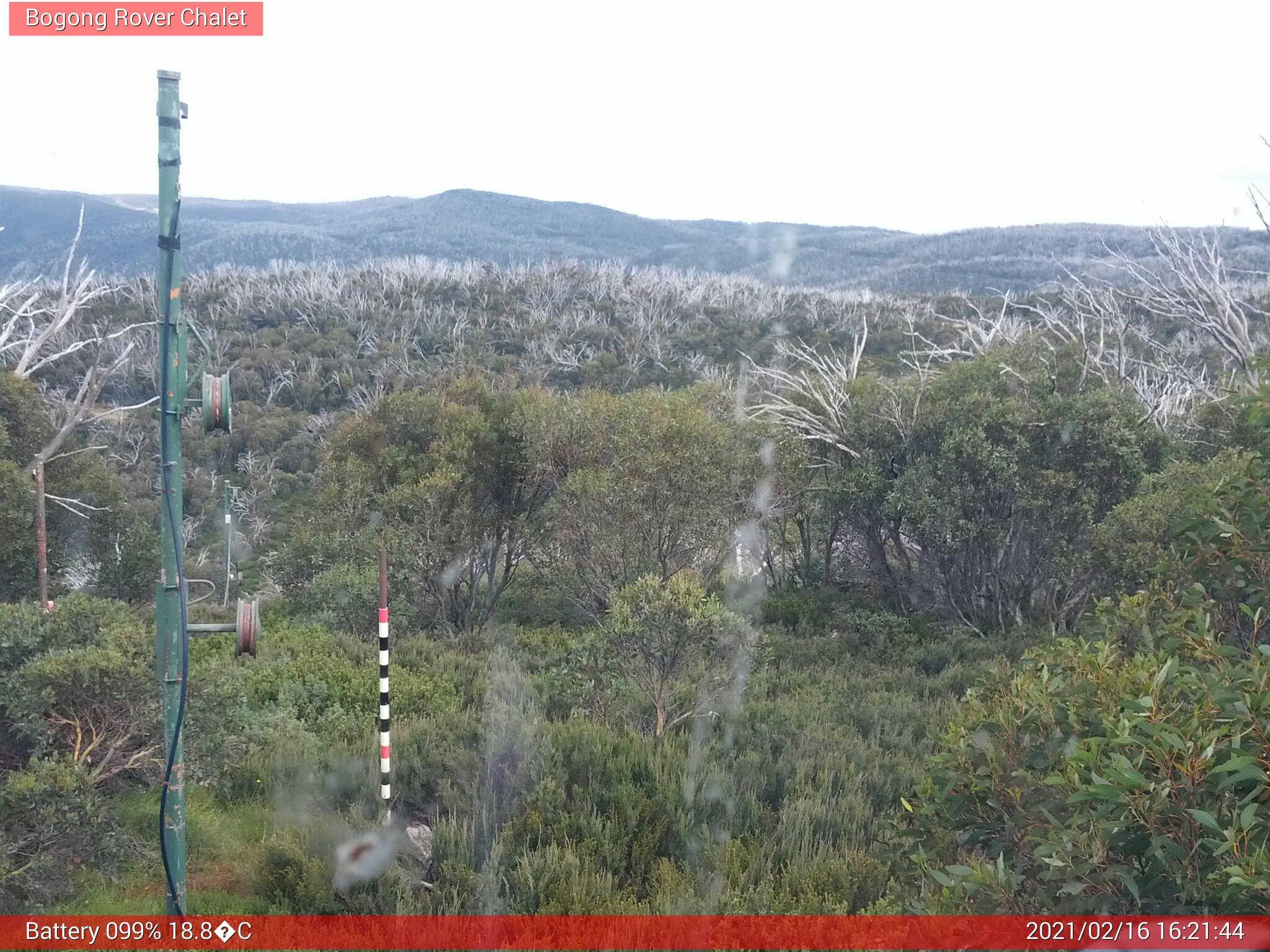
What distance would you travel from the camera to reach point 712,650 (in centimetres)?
909

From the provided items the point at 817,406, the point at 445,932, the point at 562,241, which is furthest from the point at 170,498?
the point at 562,241

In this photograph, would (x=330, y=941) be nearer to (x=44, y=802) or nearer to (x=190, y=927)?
(x=190, y=927)

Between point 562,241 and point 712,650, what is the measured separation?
4397 inches

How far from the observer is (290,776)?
6.98 metres

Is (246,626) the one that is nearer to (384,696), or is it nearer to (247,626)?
(247,626)

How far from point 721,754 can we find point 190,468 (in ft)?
106

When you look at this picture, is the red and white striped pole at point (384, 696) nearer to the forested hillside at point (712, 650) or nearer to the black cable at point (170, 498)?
the forested hillside at point (712, 650)

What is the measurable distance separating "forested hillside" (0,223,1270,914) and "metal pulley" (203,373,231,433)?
8.43ft

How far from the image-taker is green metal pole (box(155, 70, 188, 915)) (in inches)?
158

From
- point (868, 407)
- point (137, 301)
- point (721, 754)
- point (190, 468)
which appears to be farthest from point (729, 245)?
point (721, 754)

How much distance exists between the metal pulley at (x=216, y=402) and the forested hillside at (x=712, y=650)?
101 inches

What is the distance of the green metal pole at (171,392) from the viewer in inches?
158

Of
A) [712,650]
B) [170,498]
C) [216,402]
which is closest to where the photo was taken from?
[170,498]

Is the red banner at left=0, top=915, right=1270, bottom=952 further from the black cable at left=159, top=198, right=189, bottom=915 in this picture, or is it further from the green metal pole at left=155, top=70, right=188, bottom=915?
the green metal pole at left=155, top=70, right=188, bottom=915
